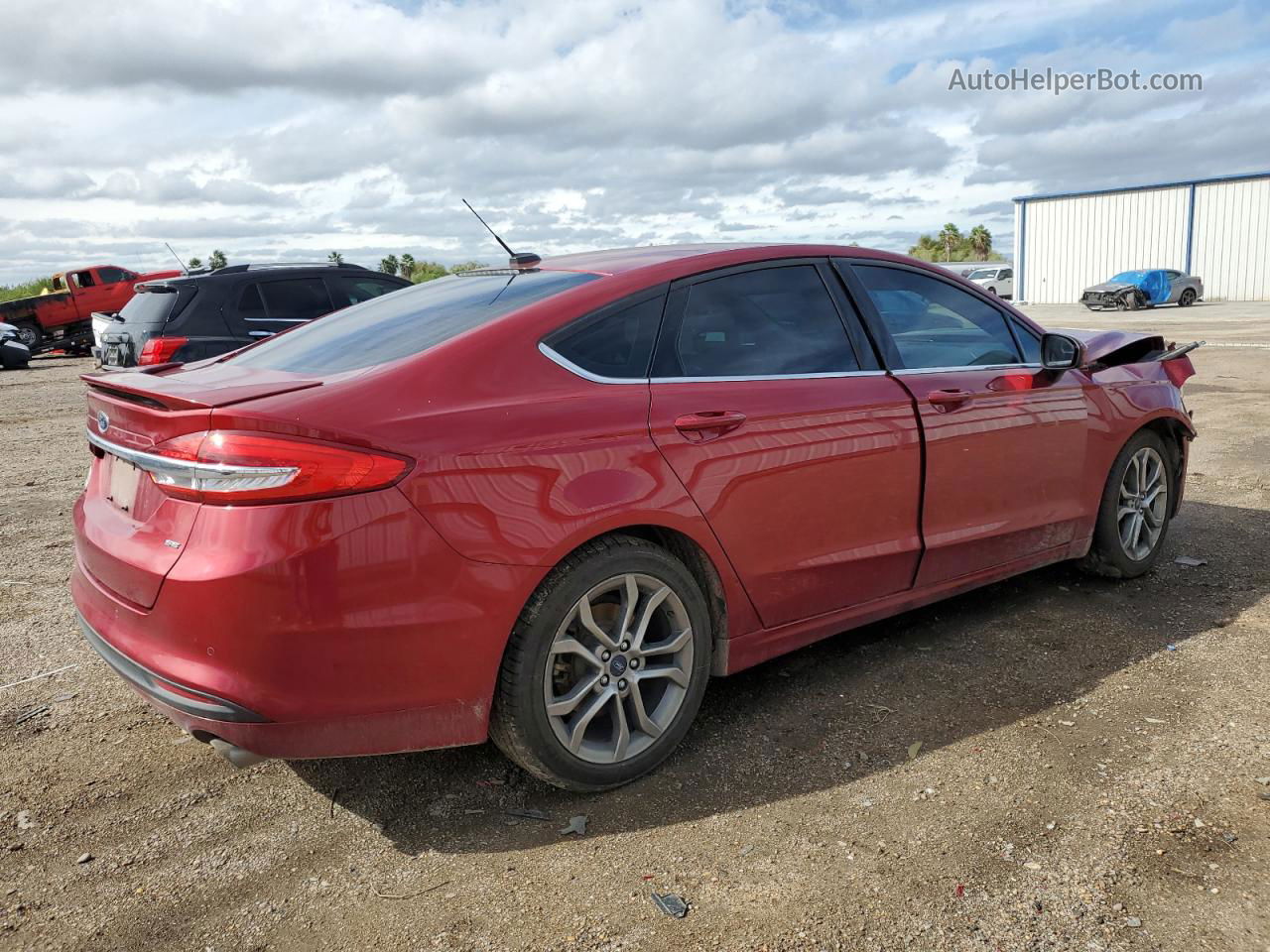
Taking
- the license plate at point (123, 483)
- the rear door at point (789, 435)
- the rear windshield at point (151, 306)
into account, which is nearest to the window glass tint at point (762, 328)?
the rear door at point (789, 435)

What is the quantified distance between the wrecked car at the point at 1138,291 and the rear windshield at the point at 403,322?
37.8 m

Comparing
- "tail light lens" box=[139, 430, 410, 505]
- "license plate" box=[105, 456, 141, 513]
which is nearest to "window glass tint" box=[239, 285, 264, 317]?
"license plate" box=[105, 456, 141, 513]

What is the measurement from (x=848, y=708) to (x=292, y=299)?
7847mm

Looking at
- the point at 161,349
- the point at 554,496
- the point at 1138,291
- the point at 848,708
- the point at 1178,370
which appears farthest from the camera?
the point at 1138,291

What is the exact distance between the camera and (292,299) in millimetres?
9914

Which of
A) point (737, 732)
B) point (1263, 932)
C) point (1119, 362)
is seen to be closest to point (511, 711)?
point (737, 732)

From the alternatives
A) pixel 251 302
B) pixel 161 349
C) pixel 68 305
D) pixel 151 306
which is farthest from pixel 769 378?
pixel 68 305

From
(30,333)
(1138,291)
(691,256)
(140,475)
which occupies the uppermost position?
(691,256)

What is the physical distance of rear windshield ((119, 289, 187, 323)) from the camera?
10.0 m

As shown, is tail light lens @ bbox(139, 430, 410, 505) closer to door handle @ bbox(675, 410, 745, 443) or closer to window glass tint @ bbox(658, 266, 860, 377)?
door handle @ bbox(675, 410, 745, 443)

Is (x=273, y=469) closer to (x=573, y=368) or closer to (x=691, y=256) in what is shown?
(x=573, y=368)

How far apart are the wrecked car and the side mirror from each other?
118 ft

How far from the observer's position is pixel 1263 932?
7.80ft

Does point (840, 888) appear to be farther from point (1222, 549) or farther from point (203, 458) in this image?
point (1222, 549)
